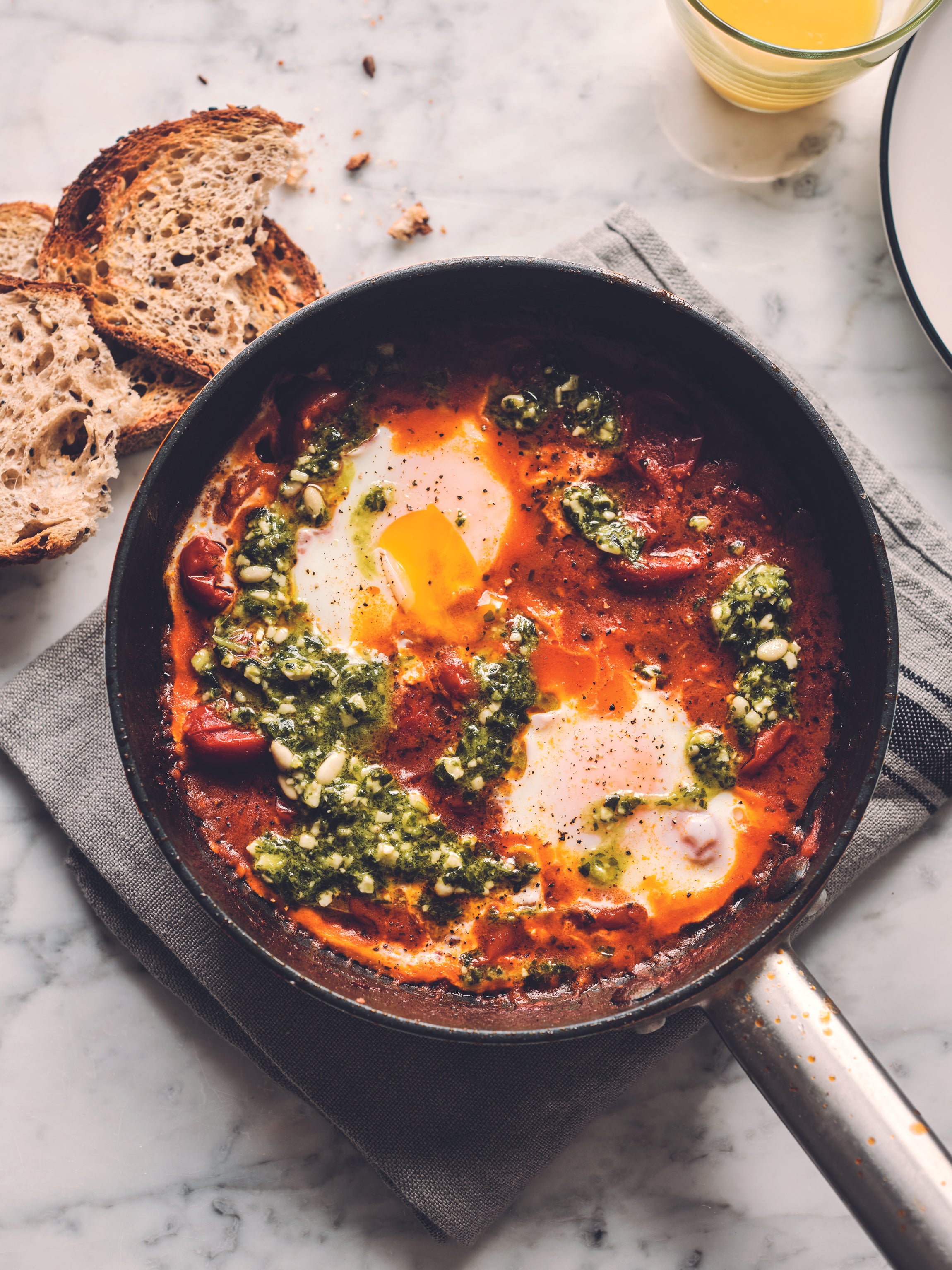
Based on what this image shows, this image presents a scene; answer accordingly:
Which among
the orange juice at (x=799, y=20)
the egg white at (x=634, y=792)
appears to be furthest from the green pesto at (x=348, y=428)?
the orange juice at (x=799, y=20)

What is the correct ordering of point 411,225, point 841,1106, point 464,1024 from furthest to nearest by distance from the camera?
point 411,225 → point 464,1024 → point 841,1106

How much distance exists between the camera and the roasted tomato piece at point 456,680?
9.43 feet

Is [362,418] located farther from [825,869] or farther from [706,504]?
[825,869]

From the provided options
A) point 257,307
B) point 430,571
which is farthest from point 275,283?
point 430,571

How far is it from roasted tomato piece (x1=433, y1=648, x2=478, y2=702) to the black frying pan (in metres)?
0.83

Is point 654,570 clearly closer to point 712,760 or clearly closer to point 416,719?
point 712,760

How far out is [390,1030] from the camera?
9.54 feet

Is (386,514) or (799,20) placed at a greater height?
(799,20)

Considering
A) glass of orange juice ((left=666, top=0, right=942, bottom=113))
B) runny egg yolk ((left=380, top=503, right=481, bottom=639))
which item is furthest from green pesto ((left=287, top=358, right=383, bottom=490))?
glass of orange juice ((left=666, top=0, right=942, bottom=113))

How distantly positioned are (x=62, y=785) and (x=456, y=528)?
150 centimetres

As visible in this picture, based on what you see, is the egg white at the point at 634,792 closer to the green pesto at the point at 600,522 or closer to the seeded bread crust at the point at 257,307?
the green pesto at the point at 600,522

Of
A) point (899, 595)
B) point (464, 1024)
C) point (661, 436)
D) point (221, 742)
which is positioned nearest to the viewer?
point (464, 1024)

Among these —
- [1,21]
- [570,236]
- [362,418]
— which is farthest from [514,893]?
[1,21]

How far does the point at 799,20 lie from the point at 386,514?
222cm
